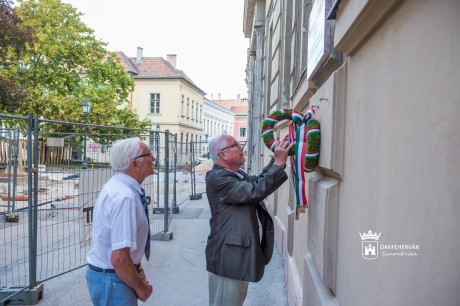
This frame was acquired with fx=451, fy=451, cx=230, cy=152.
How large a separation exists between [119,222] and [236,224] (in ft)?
2.83

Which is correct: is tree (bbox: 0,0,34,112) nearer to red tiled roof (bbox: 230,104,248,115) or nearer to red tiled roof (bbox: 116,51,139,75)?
red tiled roof (bbox: 116,51,139,75)

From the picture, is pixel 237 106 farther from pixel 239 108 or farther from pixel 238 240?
pixel 238 240

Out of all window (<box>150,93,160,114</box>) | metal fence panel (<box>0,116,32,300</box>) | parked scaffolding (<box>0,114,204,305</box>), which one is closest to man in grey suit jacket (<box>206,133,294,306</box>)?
parked scaffolding (<box>0,114,204,305</box>)

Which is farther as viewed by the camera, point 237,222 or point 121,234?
point 237,222

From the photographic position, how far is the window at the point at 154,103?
49094 millimetres

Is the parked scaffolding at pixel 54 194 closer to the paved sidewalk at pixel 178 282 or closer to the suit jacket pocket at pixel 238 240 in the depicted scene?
the paved sidewalk at pixel 178 282

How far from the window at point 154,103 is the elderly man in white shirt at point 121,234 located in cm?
4707

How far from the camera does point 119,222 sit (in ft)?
8.70

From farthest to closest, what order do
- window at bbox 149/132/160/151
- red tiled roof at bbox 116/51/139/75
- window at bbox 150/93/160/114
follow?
window at bbox 150/93/160/114
red tiled roof at bbox 116/51/139/75
window at bbox 149/132/160/151

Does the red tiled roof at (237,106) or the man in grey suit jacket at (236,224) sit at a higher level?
the red tiled roof at (237,106)

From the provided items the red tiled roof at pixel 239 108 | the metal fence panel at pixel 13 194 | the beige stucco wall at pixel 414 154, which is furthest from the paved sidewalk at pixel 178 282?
the red tiled roof at pixel 239 108

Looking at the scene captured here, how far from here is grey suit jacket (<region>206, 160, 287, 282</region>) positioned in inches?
120

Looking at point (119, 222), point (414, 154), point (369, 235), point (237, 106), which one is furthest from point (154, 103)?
point (414, 154)

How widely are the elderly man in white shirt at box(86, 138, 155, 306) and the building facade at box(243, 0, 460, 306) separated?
1.15 meters
